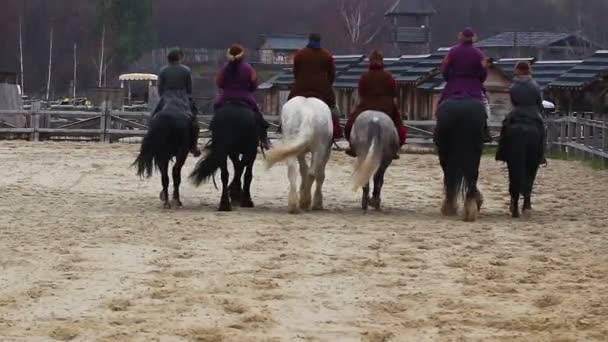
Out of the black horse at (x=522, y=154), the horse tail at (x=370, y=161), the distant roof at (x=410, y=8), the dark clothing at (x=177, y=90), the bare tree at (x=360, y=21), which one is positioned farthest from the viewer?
the bare tree at (x=360, y=21)

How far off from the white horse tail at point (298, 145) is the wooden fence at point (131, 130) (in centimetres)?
1337

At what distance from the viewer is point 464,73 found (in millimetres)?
13633

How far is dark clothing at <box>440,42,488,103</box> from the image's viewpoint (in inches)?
535

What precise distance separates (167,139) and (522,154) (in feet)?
12.6

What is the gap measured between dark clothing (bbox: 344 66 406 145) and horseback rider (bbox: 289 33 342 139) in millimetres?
326

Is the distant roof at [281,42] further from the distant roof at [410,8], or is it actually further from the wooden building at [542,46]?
the wooden building at [542,46]

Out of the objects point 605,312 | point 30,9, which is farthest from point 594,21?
point 605,312

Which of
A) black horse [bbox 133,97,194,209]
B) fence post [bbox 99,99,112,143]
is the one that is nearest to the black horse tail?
black horse [bbox 133,97,194,209]

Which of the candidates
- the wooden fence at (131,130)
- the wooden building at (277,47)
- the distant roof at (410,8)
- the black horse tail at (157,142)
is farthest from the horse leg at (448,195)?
the wooden building at (277,47)

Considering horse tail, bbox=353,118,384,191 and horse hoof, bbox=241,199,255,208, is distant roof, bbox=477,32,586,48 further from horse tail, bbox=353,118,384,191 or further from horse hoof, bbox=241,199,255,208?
horse tail, bbox=353,118,384,191

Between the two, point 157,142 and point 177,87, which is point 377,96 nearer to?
point 177,87

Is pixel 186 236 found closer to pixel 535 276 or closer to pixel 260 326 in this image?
pixel 535 276

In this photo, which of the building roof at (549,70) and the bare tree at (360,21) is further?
the bare tree at (360,21)

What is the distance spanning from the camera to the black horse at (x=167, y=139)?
46.5 feet
